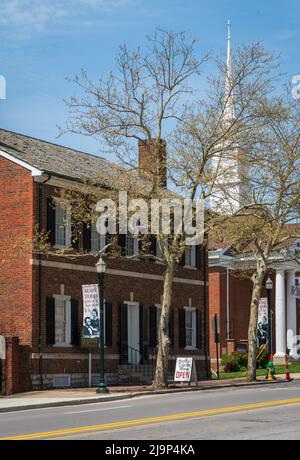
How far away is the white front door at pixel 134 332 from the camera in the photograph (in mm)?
Answer: 40250

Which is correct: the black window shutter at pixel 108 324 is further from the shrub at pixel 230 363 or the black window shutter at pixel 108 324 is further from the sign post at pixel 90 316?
the shrub at pixel 230 363

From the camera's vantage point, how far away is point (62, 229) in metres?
36.4

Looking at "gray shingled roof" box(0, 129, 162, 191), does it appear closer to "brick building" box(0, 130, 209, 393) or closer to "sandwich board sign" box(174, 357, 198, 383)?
"brick building" box(0, 130, 209, 393)

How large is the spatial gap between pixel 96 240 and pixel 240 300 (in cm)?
2766

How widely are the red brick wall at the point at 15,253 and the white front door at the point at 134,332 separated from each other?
22.1 ft

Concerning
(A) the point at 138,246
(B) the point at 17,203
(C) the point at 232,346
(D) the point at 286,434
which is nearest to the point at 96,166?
(A) the point at 138,246

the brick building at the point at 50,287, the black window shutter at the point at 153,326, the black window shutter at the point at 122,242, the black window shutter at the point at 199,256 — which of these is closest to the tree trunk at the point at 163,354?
the brick building at the point at 50,287

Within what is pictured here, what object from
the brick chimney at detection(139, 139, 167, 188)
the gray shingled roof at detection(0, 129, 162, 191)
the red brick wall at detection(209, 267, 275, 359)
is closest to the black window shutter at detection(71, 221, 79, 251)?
the gray shingled roof at detection(0, 129, 162, 191)

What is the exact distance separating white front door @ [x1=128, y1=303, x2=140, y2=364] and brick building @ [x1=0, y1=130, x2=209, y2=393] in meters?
0.04

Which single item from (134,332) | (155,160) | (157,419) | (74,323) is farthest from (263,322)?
(157,419)

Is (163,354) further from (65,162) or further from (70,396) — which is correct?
(65,162)

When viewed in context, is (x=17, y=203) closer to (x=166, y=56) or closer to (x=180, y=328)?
(x=166, y=56)

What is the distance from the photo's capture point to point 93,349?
37531 mm

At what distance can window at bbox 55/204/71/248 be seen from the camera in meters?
35.9
